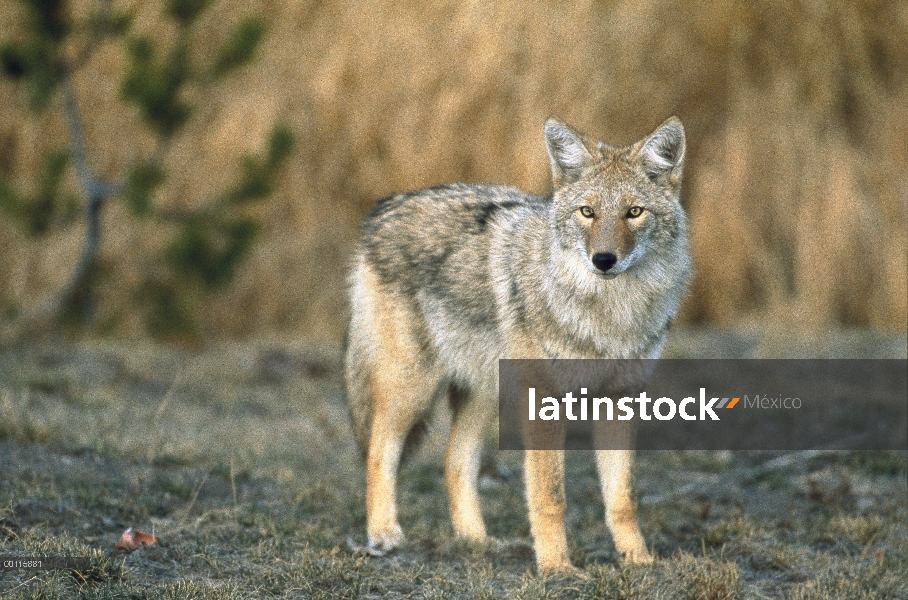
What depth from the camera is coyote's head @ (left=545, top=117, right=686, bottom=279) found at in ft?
12.4

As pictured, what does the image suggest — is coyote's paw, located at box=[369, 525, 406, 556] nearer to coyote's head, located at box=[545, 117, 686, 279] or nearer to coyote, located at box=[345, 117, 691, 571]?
coyote, located at box=[345, 117, 691, 571]

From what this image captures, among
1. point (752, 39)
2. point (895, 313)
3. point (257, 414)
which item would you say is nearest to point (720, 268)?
point (895, 313)

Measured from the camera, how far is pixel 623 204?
152 inches

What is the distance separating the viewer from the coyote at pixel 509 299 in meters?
3.94

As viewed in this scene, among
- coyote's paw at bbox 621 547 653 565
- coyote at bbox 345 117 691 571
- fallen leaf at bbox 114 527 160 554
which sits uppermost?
coyote at bbox 345 117 691 571

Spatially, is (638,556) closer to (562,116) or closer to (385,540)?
(385,540)

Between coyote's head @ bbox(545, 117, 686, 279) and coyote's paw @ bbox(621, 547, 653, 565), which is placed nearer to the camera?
coyote's head @ bbox(545, 117, 686, 279)

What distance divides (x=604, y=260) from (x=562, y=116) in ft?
21.0

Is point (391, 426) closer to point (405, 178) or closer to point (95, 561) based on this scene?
point (95, 561)

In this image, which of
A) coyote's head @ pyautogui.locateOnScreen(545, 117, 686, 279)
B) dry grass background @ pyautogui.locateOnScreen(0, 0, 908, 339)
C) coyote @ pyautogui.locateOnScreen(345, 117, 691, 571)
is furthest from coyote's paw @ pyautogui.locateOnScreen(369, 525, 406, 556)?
dry grass background @ pyautogui.locateOnScreen(0, 0, 908, 339)

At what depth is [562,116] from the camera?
9.84m

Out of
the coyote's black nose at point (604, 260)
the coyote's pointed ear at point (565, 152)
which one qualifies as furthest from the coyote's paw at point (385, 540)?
the coyote's pointed ear at point (565, 152)

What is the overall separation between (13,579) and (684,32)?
845cm

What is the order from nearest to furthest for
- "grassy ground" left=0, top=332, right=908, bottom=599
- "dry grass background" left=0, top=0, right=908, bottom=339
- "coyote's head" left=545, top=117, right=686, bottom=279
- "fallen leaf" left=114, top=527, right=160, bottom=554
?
1. "grassy ground" left=0, top=332, right=908, bottom=599
2. "fallen leaf" left=114, top=527, right=160, bottom=554
3. "coyote's head" left=545, top=117, right=686, bottom=279
4. "dry grass background" left=0, top=0, right=908, bottom=339
